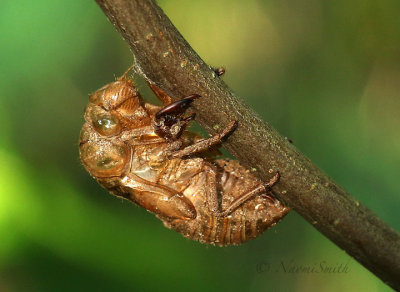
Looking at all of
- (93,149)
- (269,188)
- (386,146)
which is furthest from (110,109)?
(386,146)

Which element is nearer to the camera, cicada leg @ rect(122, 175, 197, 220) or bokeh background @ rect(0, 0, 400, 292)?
cicada leg @ rect(122, 175, 197, 220)

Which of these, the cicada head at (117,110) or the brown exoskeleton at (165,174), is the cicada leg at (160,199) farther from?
the cicada head at (117,110)

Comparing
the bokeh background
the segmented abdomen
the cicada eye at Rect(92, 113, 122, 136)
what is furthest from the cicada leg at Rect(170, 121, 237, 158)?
the bokeh background

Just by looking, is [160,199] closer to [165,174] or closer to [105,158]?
[165,174]

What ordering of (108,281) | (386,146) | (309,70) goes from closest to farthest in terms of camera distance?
(108,281)
(386,146)
(309,70)

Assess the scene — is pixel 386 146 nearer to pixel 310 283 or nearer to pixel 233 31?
pixel 310 283

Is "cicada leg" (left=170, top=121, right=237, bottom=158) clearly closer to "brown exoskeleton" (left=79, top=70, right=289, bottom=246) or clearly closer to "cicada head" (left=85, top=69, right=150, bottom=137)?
"brown exoskeleton" (left=79, top=70, right=289, bottom=246)
